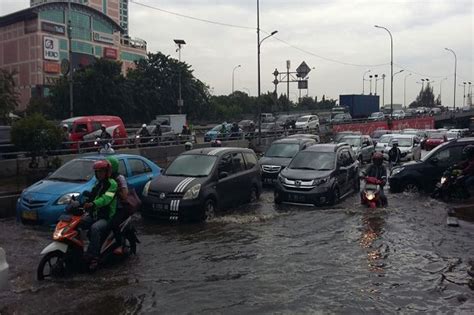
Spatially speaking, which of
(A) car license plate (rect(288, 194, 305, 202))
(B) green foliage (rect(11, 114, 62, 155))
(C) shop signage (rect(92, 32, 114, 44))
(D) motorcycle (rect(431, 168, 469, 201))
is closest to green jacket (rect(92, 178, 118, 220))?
(A) car license plate (rect(288, 194, 305, 202))

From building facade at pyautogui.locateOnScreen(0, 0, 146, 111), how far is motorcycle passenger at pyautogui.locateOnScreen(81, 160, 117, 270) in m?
79.5

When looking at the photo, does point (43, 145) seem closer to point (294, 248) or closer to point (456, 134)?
point (294, 248)

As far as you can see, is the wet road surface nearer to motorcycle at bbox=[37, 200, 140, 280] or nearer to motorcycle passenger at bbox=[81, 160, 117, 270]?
motorcycle at bbox=[37, 200, 140, 280]

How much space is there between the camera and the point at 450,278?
23.3ft

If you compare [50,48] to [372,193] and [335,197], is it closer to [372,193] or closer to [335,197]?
[335,197]

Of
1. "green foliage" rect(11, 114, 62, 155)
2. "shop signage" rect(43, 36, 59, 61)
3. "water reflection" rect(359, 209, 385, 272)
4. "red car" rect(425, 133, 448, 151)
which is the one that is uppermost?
"shop signage" rect(43, 36, 59, 61)

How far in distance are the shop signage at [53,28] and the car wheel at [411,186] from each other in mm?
82998

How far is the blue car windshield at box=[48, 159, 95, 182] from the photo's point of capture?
10779 millimetres

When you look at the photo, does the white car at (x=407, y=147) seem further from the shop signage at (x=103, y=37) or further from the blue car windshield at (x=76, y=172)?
the shop signage at (x=103, y=37)

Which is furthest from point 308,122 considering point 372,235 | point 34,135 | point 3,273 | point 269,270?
point 3,273

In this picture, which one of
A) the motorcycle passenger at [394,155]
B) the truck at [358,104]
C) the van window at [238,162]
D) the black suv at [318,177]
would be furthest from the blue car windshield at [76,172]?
the truck at [358,104]

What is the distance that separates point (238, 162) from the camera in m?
12.9

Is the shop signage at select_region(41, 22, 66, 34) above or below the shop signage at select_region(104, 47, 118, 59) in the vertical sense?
above

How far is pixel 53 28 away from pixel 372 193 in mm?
85807
